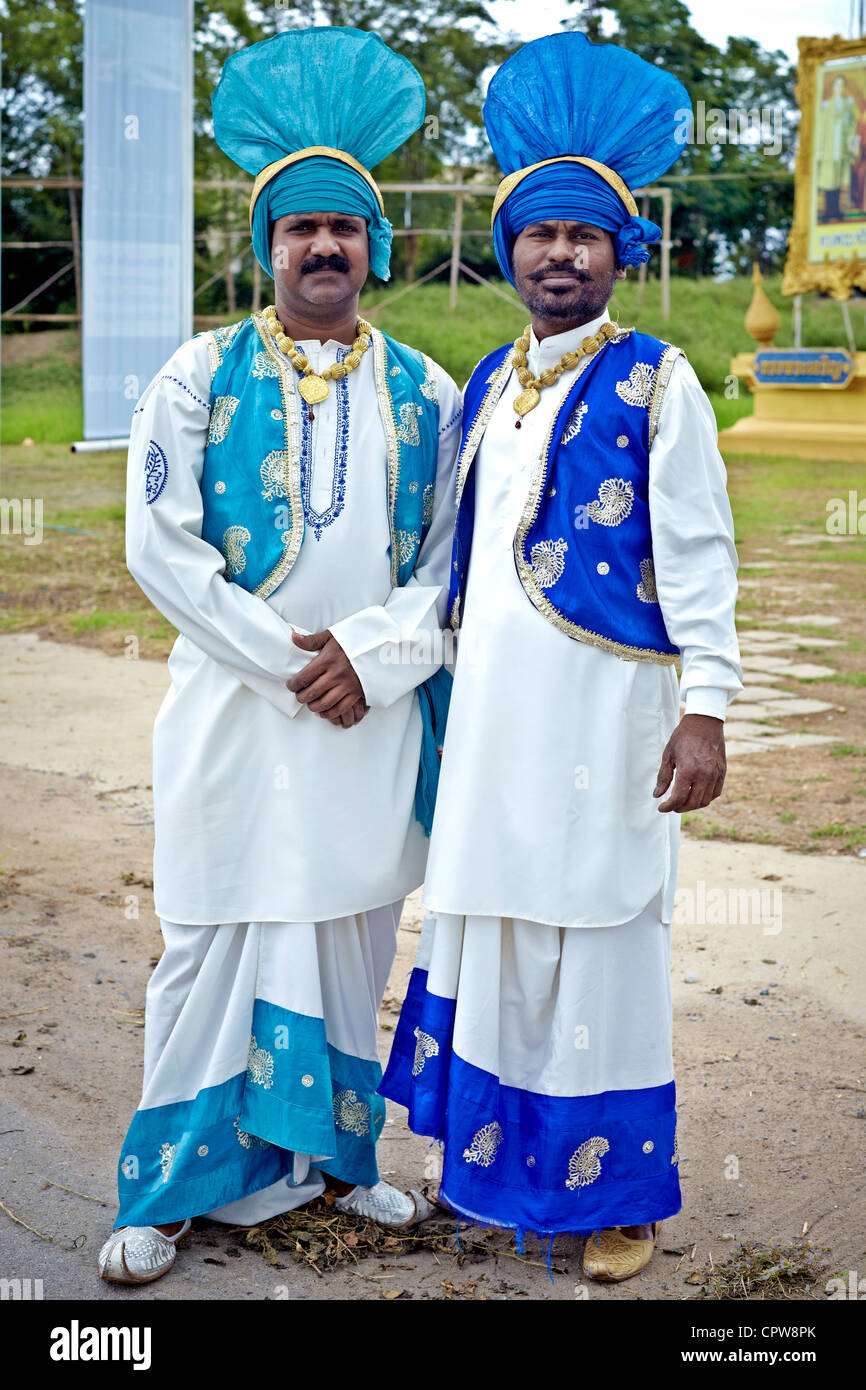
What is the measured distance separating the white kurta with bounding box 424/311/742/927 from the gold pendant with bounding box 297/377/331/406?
41 centimetres

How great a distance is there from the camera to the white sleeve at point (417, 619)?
8.70 ft

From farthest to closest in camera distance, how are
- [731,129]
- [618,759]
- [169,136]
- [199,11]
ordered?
[731,129], [199,11], [169,136], [618,759]

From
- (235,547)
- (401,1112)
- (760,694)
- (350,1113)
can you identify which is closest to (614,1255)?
(350,1113)

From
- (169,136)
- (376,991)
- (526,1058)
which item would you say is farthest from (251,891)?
(169,136)

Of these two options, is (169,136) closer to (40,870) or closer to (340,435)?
(40,870)

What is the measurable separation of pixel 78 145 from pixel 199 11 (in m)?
2.43

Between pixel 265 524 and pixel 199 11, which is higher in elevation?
pixel 199 11

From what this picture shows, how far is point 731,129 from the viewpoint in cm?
1817

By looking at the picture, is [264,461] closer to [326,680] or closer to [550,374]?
[326,680]

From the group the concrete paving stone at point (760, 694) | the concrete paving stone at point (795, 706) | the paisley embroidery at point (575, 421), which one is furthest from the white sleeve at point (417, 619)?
the concrete paving stone at point (760, 694)

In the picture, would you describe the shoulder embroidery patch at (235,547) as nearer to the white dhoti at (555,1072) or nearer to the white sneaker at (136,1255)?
the white dhoti at (555,1072)

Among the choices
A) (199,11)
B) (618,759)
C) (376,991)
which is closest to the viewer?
(618,759)

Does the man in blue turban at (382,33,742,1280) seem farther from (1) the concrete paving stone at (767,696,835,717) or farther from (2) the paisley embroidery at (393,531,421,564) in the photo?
(1) the concrete paving stone at (767,696,835,717)

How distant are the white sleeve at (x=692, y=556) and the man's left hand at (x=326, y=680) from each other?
621 mm
